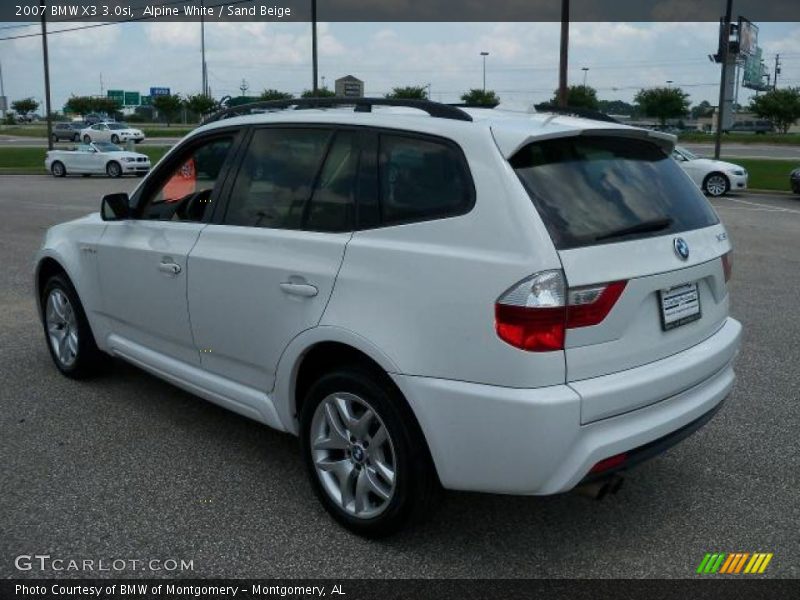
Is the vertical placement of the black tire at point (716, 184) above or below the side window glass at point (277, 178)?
below

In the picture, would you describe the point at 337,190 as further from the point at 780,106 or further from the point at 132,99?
the point at 132,99

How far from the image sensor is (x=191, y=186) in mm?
4402

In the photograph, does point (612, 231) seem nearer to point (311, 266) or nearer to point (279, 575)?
point (311, 266)

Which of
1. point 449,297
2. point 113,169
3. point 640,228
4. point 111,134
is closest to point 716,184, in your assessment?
point 640,228

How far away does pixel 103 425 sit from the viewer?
184 inches

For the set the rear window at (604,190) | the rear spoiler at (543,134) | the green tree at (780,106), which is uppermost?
the green tree at (780,106)

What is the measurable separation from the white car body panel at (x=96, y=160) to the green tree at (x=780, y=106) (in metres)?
61.0

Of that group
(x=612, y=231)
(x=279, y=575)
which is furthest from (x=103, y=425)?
(x=612, y=231)

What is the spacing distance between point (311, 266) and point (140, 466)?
1548 millimetres

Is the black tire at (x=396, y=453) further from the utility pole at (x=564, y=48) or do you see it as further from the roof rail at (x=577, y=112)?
the utility pole at (x=564, y=48)

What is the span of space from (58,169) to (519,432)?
31043 mm

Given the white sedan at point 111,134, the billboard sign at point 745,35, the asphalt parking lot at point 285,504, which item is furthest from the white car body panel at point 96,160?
the asphalt parking lot at point 285,504

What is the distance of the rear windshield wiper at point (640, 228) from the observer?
300 cm

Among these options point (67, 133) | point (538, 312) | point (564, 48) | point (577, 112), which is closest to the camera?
point (538, 312)
